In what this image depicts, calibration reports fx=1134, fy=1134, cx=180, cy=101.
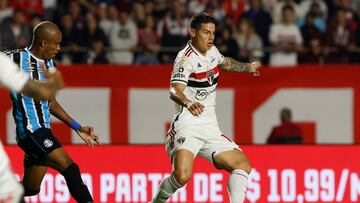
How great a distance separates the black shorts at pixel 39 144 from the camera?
978 cm

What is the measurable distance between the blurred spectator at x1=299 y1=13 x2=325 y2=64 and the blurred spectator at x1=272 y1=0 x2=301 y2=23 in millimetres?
234

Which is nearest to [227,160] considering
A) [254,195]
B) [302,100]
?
Answer: [254,195]

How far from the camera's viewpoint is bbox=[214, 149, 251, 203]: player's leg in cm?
999

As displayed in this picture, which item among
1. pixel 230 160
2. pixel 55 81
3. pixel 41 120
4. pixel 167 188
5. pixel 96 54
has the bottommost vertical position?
pixel 167 188

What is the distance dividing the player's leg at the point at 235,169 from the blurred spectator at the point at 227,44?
6.00m

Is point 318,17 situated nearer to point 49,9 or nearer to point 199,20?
point 49,9

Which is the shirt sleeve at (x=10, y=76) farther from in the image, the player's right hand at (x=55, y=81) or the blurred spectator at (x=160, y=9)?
the blurred spectator at (x=160, y=9)

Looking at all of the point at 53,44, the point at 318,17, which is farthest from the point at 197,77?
the point at 318,17

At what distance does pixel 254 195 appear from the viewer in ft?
40.0

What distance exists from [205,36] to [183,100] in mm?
788

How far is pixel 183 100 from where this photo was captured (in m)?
9.57

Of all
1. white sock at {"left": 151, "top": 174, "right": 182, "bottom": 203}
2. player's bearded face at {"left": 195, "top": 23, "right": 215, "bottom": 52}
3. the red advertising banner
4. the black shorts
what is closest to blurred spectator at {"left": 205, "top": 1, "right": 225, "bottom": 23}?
the red advertising banner

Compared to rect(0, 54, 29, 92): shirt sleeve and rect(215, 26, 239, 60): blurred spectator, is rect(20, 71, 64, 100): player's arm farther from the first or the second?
rect(215, 26, 239, 60): blurred spectator

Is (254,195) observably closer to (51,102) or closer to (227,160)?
(227,160)
